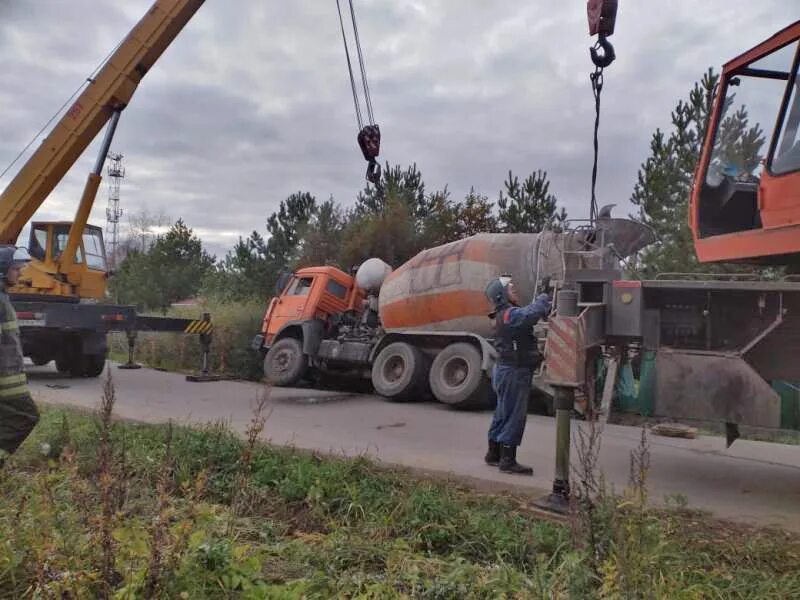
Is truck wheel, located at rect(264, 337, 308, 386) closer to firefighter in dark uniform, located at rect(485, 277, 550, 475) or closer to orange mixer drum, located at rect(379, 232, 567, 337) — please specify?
orange mixer drum, located at rect(379, 232, 567, 337)

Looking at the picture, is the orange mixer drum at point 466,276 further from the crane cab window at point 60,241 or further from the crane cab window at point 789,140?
the crane cab window at point 60,241

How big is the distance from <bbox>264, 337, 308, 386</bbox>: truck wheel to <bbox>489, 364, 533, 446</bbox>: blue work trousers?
755cm

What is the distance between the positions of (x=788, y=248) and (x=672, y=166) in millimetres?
12554

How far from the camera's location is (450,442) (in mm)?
8031

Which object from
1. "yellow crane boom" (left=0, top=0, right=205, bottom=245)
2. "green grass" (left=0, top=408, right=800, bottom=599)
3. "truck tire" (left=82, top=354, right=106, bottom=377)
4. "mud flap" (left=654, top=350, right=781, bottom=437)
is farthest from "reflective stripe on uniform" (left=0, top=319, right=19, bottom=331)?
"truck tire" (left=82, top=354, right=106, bottom=377)

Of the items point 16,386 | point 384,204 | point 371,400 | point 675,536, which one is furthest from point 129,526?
point 384,204

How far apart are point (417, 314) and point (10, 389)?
26.6 feet

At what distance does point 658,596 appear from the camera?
2783 millimetres

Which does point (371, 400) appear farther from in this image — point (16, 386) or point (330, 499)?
point (16, 386)

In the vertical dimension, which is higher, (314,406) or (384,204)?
(384,204)

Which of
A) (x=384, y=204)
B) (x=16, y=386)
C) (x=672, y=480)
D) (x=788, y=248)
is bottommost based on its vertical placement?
(x=672, y=480)

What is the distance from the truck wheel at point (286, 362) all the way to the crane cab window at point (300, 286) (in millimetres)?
994

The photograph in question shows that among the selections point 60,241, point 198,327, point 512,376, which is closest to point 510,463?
point 512,376

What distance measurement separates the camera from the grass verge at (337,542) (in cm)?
283
